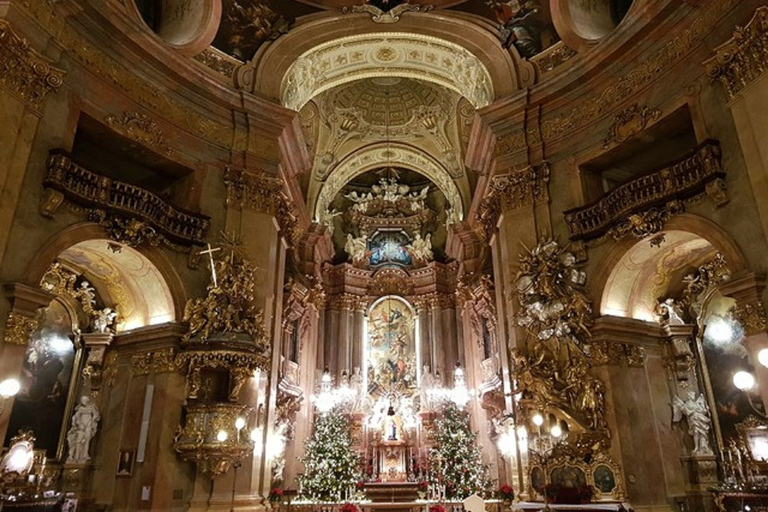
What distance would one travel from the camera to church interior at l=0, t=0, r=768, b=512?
964 centimetres

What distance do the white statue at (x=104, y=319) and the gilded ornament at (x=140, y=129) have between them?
150 inches

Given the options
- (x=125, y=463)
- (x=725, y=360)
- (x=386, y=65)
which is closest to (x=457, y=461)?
(x=725, y=360)

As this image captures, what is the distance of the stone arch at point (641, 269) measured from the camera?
11414 mm

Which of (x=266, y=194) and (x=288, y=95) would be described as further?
(x=288, y=95)

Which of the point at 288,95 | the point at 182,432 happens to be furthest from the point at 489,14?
the point at 182,432

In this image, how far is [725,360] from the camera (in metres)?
11.9

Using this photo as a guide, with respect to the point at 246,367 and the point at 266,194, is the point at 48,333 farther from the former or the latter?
the point at 266,194

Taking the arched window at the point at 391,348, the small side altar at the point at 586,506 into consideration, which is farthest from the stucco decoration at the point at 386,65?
the small side altar at the point at 586,506

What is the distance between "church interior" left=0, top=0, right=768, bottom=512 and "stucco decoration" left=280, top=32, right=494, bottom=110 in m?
0.15

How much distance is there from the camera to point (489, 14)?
629 inches

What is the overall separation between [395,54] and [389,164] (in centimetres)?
703

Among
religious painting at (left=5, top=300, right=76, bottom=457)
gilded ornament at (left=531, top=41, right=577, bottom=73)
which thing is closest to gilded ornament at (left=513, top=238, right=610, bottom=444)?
gilded ornament at (left=531, top=41, right=577, bottom=73)

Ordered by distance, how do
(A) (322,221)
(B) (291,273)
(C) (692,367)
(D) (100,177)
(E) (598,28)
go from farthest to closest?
(A) (322,221) < (B) (291,273) < (E) (598,28) < (C) (692,367) < (D) (100,177)

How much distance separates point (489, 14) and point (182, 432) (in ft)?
44.5
